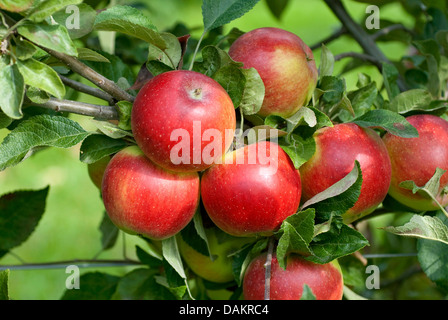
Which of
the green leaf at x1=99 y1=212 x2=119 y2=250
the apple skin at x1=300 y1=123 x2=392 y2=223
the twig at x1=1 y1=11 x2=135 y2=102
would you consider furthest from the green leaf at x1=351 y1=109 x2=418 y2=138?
the green leaf at x1=99 y1=212 x2=119 y2=250

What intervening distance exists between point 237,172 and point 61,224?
169cm

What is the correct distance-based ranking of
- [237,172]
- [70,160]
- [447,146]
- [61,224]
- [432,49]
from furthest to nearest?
[70,160] → [61,224] → [432,49] → [447,146] → [237,172]

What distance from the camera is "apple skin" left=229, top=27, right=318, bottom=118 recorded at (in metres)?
0.75

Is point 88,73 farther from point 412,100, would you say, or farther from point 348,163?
point 412,100

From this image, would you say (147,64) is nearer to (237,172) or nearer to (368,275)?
(237,172)

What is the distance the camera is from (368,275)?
0.91 meters

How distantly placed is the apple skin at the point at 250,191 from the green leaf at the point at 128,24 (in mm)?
177

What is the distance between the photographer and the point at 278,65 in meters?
0.75

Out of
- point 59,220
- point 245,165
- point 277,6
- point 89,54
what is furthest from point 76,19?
point 59,220

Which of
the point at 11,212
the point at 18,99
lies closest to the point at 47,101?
the point at 18,99

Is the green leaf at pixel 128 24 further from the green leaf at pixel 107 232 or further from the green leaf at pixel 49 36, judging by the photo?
the green leaf at pixel 107 232

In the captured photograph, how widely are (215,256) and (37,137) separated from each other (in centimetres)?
32

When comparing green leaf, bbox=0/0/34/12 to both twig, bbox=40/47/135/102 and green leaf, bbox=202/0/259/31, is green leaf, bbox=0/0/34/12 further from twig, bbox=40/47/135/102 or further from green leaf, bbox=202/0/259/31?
green leaf, bbox=202/0/259/31

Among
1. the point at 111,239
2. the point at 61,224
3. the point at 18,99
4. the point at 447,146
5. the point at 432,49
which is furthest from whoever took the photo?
the point at 61,224
